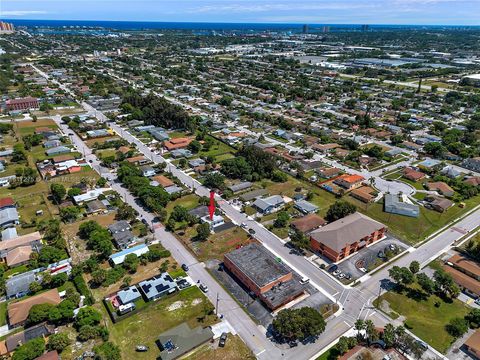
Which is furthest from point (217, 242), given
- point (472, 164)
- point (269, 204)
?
point (472, 164)

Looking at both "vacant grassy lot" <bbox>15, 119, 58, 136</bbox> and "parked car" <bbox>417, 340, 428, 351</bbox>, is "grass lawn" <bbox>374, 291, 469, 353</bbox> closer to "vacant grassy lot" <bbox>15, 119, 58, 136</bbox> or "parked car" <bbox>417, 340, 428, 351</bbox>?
"parked car" <bbox>417, 340, 428, 351</bbox>

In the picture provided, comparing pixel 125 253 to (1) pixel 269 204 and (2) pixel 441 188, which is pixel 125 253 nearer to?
(1) pixel 269 204

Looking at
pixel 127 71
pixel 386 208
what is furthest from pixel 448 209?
pixel 127 71

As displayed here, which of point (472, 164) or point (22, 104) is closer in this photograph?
point (472, 164)

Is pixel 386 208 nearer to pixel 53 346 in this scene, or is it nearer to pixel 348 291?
pixel 348 291

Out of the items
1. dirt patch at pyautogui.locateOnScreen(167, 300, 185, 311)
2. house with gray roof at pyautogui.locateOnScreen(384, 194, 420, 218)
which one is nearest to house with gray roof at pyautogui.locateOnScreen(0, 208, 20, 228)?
dirt patch at pyautogui.locateOnScreen(167, 300, 185, 311)

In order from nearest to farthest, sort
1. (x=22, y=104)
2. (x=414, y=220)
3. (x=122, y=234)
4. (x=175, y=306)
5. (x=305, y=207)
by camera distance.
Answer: (x=175, y=306) → (x=122, y=234) → (x=414, y=220) → (x=305, y=207) → (x=22, y=104)

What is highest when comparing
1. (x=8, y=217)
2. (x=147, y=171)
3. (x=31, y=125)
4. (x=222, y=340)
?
(x=31, y=125)
